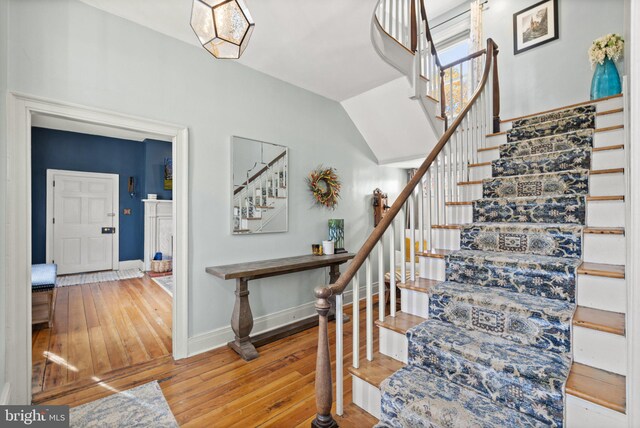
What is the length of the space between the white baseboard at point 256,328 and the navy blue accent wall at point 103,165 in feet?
15.2

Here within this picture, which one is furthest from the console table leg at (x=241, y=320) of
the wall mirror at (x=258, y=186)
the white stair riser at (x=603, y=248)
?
the white stair riser at (x=603, y=248)

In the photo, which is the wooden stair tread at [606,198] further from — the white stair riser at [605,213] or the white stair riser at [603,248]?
the white stair riser at [603,248]

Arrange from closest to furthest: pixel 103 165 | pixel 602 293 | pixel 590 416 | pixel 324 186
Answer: pixel 590 416, pixel 602 293, pixel 324 186, pixel 103 165

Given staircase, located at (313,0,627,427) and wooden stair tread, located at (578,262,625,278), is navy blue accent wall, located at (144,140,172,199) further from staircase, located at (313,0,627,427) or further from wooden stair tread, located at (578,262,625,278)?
wooden stair tread, located at (578,262,625,278)

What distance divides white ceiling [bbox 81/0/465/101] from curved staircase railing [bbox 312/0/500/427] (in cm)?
28

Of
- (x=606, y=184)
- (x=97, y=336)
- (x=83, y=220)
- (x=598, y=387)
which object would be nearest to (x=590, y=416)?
(x=598, y=387)

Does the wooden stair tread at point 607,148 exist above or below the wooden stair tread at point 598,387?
above

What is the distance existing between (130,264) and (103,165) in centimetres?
225

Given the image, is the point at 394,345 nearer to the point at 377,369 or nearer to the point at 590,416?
the point at 377,369

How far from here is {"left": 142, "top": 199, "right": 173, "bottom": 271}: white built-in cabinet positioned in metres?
6.29

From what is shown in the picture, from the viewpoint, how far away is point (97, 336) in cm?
308

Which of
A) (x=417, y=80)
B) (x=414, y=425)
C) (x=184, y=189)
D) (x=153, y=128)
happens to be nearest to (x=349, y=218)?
(x=417, y=80)

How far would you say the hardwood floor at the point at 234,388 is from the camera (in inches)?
75.0

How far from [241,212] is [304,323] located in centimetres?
150
